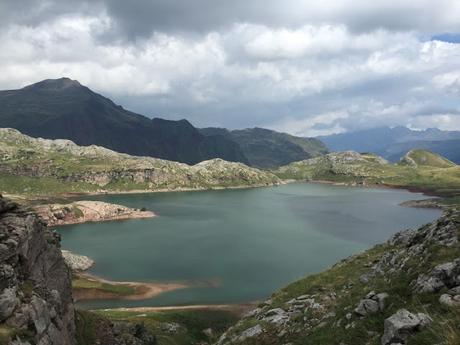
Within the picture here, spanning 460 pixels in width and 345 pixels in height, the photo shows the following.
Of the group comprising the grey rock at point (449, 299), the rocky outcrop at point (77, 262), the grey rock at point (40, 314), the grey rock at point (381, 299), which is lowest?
the rocky outcrop at point (77, 262)

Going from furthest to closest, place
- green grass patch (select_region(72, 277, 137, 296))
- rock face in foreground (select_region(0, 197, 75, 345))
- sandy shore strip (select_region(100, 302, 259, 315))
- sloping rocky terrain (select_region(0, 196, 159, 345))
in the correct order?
1. green grass patch (select_region(72, 277, 137, 296))
2. sandy shore strip (select_region(100, 302, 259, 315))
3. sloping rocky terrain (select_region(0, 196, 159, 345))
4. rock face in foreground (select_region(0, 197, 75, 345))

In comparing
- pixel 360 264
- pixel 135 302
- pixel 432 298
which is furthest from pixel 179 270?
pixel 432 298

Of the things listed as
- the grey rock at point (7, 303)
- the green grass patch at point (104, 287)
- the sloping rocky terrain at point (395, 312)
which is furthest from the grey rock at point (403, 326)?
the green grass patch at point (104, 287)

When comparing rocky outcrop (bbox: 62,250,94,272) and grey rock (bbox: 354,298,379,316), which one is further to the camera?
rocky outcrop (bbox: 62,250,94,272)

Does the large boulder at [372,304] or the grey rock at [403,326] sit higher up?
the grey rock at [403,326]

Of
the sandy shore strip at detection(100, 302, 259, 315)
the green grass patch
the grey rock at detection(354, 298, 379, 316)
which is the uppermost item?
the grey rock at detection(354, 298, 379, 316)

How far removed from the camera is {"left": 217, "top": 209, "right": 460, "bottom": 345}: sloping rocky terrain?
683 inches

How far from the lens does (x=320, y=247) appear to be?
177750 millimetres

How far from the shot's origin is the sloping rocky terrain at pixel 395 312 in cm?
1734

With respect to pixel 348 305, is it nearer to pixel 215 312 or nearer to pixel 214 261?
pixel 215 312

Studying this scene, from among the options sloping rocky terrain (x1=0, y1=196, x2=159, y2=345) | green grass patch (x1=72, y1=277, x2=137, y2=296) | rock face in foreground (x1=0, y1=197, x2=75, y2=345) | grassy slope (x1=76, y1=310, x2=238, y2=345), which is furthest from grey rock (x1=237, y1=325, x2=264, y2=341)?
green grass patch (x1=72, y1=277, x2=137, y2=296)

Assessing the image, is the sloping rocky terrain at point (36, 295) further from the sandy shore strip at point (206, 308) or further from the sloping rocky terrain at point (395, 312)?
the sandy shore strip at point (206, 308)

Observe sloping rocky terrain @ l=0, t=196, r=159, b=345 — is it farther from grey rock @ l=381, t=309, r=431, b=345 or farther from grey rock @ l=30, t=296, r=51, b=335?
grey rock @ l=381, t=309, r=431, b=345

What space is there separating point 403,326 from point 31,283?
36.8 metres
